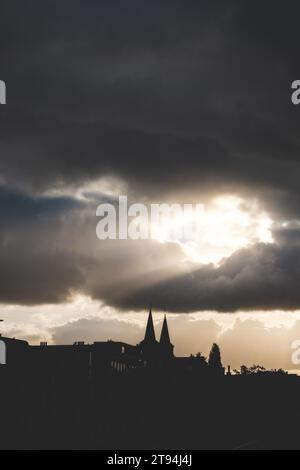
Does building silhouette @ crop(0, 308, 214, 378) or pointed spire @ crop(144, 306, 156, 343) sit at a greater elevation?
pointed spire @ crop(144, 306, 156, 343)

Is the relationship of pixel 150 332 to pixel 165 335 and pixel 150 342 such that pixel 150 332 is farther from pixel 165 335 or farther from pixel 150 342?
pixel 165 335

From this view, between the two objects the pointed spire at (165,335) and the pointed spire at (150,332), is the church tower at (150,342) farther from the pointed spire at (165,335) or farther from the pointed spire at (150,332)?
the pointed spire at (165,335)

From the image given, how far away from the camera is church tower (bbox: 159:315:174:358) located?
602ft

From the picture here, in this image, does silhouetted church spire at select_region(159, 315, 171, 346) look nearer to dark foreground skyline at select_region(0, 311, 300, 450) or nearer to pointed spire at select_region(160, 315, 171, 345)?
pointed spire at select_region(160, 315, 171, 345)

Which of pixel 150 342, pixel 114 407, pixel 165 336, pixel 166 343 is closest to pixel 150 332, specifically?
pixel 150 342

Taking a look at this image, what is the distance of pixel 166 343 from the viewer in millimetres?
188625

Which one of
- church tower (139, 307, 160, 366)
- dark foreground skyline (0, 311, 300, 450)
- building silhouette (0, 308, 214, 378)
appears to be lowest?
dark foreground skyline (0, 311, 300, 450)

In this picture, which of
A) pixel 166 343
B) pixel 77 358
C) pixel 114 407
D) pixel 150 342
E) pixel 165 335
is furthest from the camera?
pixel 165 335

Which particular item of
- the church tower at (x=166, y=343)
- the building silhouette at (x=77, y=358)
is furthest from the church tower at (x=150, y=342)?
the building silhouette at (x=77, y=358)

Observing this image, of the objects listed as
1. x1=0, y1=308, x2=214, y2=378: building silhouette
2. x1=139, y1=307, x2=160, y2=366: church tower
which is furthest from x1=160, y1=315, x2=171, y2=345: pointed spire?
x1=0, y1=308, x2=214, y2=378: building silhouette

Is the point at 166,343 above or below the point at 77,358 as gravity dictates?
above
